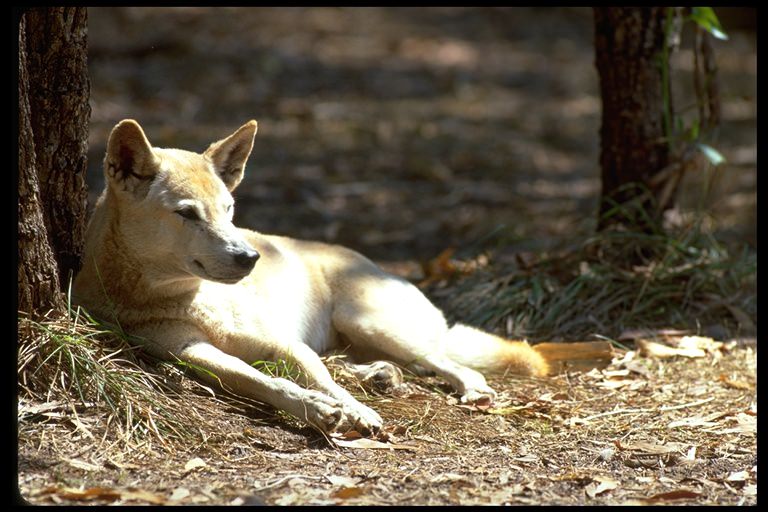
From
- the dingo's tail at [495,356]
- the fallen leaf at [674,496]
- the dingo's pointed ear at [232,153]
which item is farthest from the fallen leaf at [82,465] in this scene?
the dingo's tail at [495,356]

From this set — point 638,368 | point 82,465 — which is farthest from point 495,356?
point 82,465

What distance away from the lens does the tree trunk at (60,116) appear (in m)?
4.24

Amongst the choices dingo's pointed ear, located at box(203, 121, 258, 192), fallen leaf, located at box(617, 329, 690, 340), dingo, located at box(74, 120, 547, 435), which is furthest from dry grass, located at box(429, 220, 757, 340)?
dingo's pointed ear, located at box(203, 121, 258, 192)

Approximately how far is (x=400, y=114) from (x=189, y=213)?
710 cm

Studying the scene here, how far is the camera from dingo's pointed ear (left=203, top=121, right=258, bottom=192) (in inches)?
177

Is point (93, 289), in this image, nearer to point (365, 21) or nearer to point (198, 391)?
point (198, 391)

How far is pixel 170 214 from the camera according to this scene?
165 inches

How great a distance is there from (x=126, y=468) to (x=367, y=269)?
2051mm

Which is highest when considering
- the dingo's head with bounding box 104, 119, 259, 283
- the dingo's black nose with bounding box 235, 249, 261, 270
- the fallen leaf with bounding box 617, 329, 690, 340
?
the dingo's head with bounding box 104, 119, 259, 283

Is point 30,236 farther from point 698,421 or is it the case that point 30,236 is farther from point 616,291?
point 616,291

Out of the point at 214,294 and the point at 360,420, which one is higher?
the point at 214,294

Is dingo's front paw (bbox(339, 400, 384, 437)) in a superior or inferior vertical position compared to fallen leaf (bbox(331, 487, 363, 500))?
inferior

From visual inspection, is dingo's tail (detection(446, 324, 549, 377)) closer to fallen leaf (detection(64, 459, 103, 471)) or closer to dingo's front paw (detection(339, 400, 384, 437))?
dingo's front paw (detection(339, 400, 384, 437))

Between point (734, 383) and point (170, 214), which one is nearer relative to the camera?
point (170, 214)
